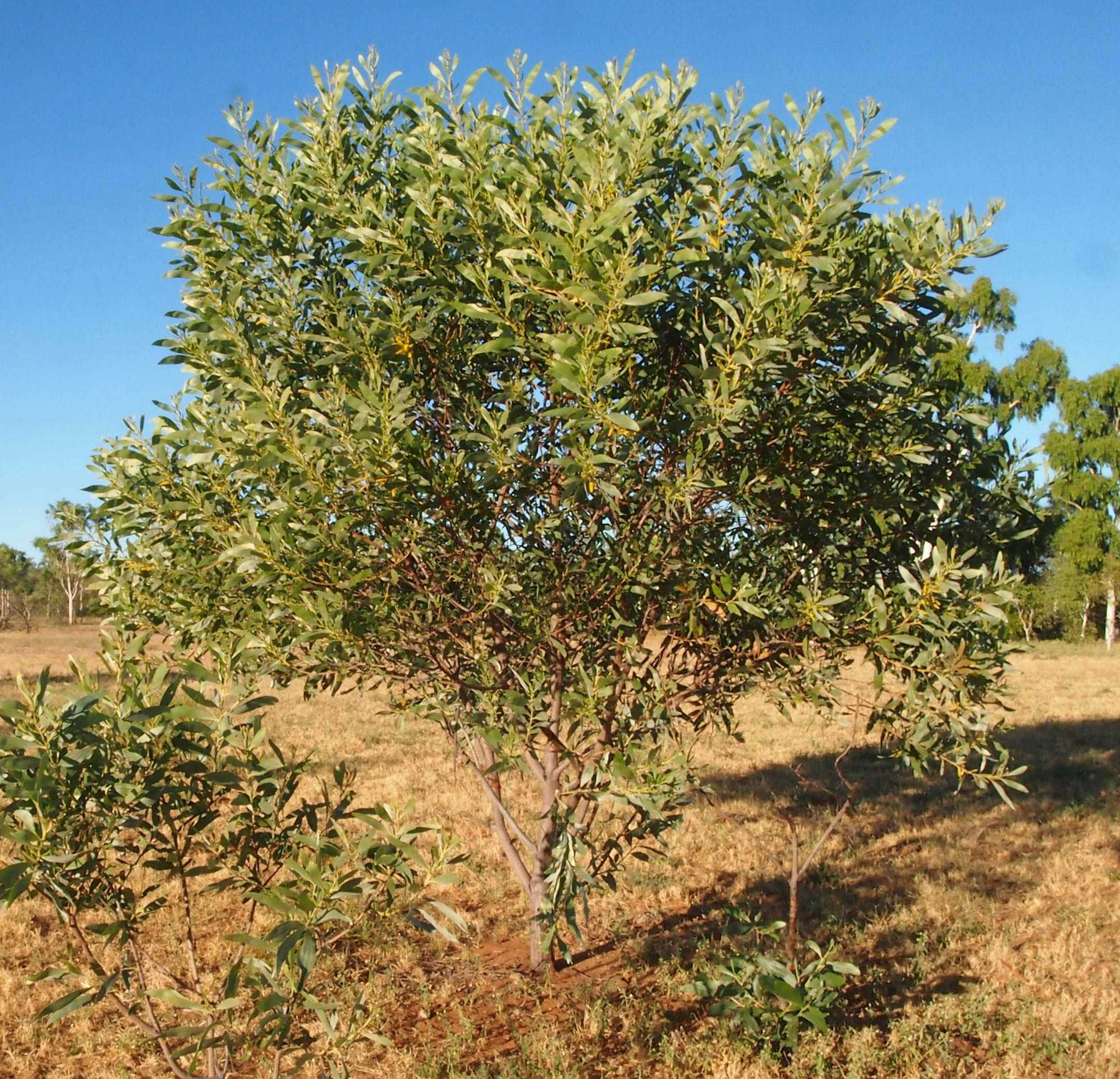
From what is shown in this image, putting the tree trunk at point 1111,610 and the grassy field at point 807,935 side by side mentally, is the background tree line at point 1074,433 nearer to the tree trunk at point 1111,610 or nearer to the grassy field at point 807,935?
the tree trunk at point 1111,610

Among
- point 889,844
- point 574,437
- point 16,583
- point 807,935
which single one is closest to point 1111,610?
point 889,844

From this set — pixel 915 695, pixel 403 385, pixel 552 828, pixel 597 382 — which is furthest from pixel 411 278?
pixel 552 828

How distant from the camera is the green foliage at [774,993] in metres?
6.10

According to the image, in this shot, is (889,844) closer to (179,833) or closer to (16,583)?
(179,833)

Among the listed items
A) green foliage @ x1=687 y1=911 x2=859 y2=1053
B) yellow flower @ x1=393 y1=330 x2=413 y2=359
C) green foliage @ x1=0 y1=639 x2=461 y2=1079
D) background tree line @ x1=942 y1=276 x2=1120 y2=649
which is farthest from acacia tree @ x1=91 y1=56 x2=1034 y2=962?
background tree line @ x1=942 y1=276 x2=1120 y2=649

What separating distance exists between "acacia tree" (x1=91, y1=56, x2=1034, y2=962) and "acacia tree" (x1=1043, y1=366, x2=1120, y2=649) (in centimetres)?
4457

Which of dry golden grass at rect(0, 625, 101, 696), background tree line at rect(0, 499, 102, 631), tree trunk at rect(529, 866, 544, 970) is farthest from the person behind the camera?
background tree line at rect(0, 499, 102, 631)

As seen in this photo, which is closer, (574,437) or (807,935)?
(574,437)

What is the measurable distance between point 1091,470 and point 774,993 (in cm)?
4920

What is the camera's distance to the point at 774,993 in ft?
20.5

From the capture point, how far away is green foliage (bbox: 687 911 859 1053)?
20.0ft

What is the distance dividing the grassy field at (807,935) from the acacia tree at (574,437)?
1534 mm

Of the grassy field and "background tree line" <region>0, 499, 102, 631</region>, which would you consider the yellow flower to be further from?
"background tree line" <region>0, 499, 102, 631</region>

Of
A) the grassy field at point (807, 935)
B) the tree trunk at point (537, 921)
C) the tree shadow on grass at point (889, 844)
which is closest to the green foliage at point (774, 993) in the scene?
the grassy field at point (807, 935)
